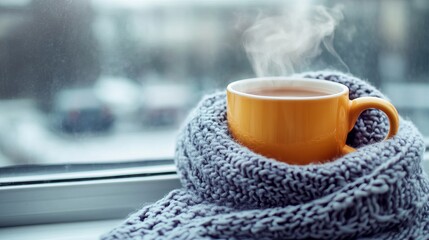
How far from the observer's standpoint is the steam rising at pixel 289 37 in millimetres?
653

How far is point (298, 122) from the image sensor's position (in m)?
0.45

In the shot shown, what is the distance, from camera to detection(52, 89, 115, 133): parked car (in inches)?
25.2

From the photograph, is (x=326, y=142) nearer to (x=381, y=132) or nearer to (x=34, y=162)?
(x=381, y=132)

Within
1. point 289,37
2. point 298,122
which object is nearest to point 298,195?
point 298,122

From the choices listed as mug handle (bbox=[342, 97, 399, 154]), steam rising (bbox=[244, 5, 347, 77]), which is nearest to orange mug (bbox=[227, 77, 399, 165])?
mug handle (bbox=[342, 97, 399, 154])

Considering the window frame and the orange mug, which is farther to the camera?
the window frame

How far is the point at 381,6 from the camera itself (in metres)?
0.68

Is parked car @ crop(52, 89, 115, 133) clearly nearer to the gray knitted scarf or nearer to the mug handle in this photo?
the gray knitted scarf

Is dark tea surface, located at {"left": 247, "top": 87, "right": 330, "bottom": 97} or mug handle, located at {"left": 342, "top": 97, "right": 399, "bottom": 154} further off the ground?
dark tea surface, located at {"left": 247, "top": 87, "right": 330, "bottom": 97}

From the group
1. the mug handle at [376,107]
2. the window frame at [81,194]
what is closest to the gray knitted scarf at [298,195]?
the mug handle at [376,107]

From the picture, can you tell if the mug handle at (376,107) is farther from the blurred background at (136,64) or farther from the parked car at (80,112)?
the parked car at (80,112)

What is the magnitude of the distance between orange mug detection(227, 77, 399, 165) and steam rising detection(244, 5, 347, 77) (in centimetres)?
16

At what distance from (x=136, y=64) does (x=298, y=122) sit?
0.30m

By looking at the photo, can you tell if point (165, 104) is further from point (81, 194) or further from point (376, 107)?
point (376, 107)
